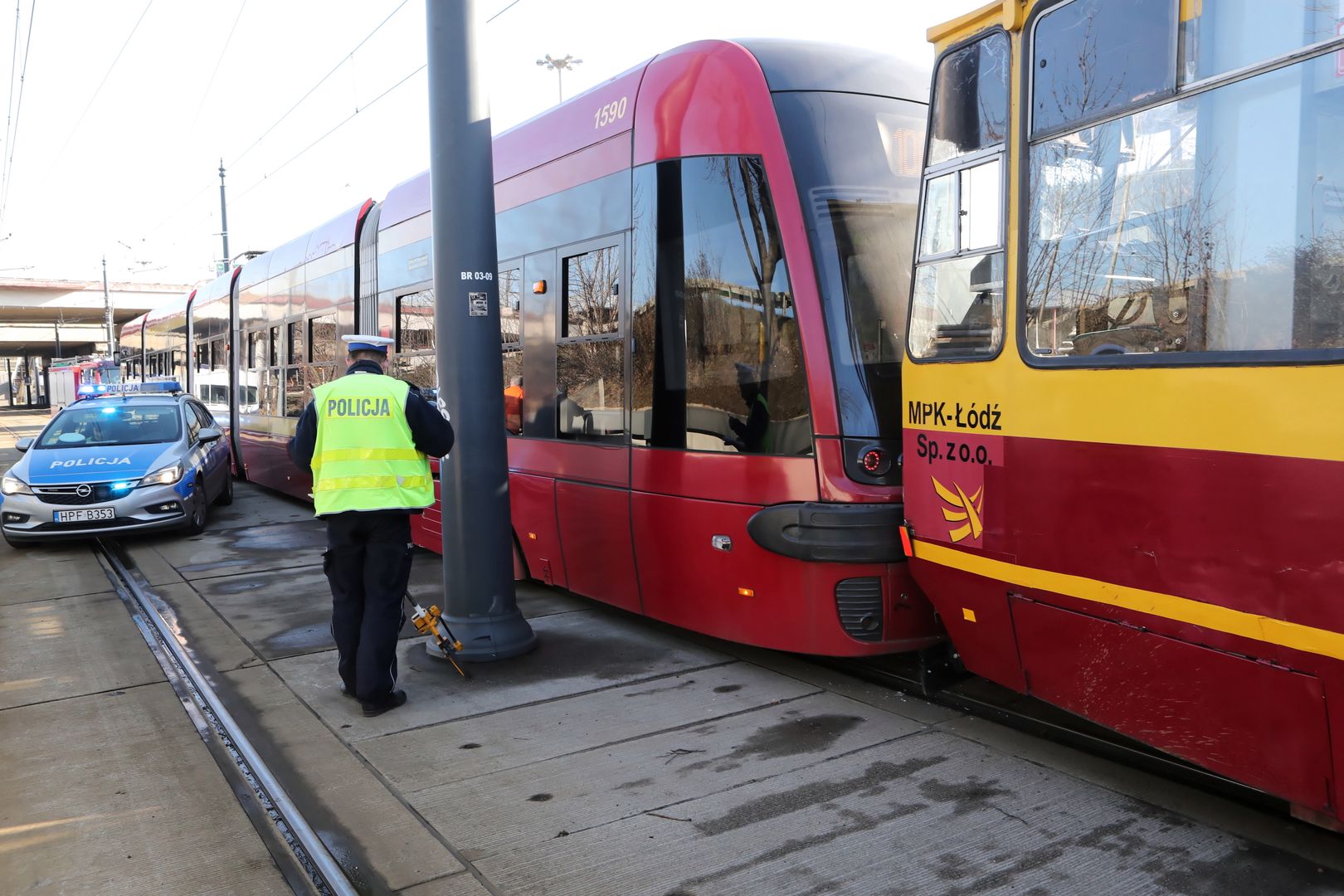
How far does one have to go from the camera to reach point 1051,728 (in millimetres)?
4480

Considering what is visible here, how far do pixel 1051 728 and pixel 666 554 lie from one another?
86.4 inches

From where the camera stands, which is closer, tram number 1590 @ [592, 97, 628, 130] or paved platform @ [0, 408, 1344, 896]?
paved platform @ [0, 408, 1344, 896]

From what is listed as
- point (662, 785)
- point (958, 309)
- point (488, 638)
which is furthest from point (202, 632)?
point (958, 309)

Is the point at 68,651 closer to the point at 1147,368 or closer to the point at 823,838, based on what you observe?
A: the point at 823,838

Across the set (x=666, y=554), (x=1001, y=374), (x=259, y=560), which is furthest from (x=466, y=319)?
(x=259, y=560)

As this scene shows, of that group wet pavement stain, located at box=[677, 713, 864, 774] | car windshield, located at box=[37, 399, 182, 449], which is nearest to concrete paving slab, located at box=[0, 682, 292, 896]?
wet pavement stain, located at box=[677, 713, 864, 774]

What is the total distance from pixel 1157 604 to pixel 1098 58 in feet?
6.34

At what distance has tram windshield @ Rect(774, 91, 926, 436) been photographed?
190 inches

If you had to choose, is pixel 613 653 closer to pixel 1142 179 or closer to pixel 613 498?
pixel 613 498

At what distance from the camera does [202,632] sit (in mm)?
6797

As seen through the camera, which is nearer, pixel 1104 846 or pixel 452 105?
pixel 1104 846

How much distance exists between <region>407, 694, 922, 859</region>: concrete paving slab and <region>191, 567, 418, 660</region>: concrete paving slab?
261 centimetres

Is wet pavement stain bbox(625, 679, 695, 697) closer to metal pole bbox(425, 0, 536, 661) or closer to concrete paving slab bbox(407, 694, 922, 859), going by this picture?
concrete paving slab bbox(407, 694, 922, 859)

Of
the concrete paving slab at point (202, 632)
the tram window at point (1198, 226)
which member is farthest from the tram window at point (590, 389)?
the tram window at point (1198, 226)
